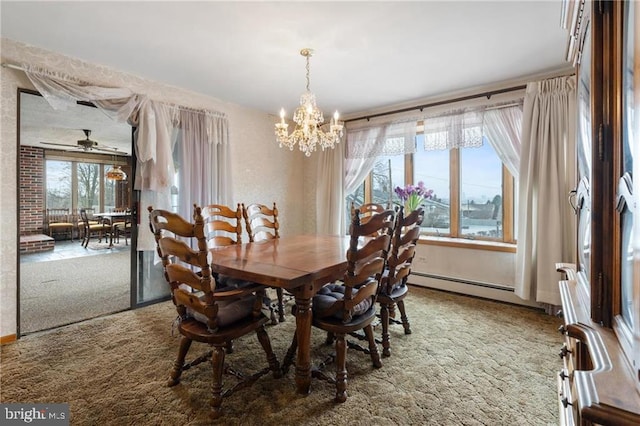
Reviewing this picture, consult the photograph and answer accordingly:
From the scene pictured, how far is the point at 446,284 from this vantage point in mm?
3715

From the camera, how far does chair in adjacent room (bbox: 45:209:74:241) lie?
23.4ft

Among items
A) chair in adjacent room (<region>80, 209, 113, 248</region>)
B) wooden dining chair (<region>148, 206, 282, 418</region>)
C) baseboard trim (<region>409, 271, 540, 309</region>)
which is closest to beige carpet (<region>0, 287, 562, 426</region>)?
wooden dining chair (<region>148, 206, 282, 418</region>)

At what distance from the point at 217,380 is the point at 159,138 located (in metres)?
2.49

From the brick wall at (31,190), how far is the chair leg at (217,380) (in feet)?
25.9

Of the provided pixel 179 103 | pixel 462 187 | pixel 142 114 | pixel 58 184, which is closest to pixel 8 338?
pixel 142 114

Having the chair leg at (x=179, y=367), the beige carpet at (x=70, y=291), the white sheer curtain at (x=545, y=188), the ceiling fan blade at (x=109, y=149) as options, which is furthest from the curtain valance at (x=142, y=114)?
the ceiling fan blade at (x=109, y=149)

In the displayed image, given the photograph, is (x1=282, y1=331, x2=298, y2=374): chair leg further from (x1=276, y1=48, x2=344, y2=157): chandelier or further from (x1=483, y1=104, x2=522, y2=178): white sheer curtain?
(x1=483, y1=104, x2=522, y2=178): white sheer curtain

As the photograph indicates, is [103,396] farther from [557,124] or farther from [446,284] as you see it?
[557,124]

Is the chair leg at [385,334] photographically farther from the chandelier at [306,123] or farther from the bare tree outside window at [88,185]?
the bare tree outside window at [88,185]

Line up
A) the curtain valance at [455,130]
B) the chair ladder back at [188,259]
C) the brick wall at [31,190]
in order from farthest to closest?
the brick wall at [31,190] < the curtain valance at [455,130] < the chair ladder back at [188,259]

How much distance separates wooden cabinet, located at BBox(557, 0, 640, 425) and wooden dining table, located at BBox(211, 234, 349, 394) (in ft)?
3.66

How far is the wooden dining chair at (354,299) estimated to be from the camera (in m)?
1.67

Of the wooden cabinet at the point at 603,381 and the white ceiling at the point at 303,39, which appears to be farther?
the white ceiling at the point at 303,39

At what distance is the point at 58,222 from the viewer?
7406 millimetres
